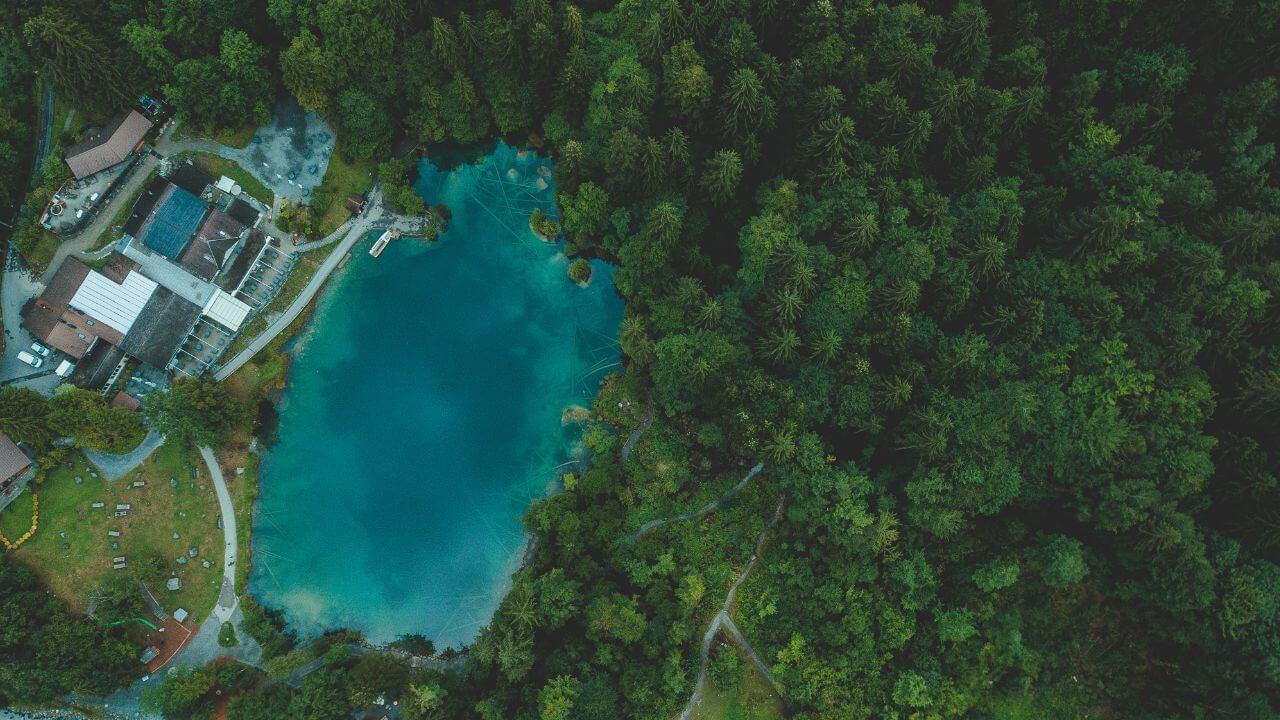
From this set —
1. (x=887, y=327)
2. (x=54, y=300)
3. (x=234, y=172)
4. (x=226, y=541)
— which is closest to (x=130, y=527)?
(x=226, y=541)

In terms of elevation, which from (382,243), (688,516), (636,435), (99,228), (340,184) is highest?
(99,228)

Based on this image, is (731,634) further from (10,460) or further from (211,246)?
(10,460)

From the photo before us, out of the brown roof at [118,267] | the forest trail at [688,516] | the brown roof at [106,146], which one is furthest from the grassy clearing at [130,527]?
the forest trail at [688,516]

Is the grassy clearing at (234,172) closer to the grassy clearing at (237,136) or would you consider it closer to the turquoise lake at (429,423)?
the grassy clearing at (237,136)

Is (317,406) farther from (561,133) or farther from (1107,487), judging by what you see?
(1107,487)

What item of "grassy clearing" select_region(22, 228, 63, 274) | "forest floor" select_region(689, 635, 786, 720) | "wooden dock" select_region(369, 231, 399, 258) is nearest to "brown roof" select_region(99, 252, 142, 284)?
"grassy clearing" select_region(22, 228, 63, 274)

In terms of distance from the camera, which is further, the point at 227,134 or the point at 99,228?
the point at 227,134
